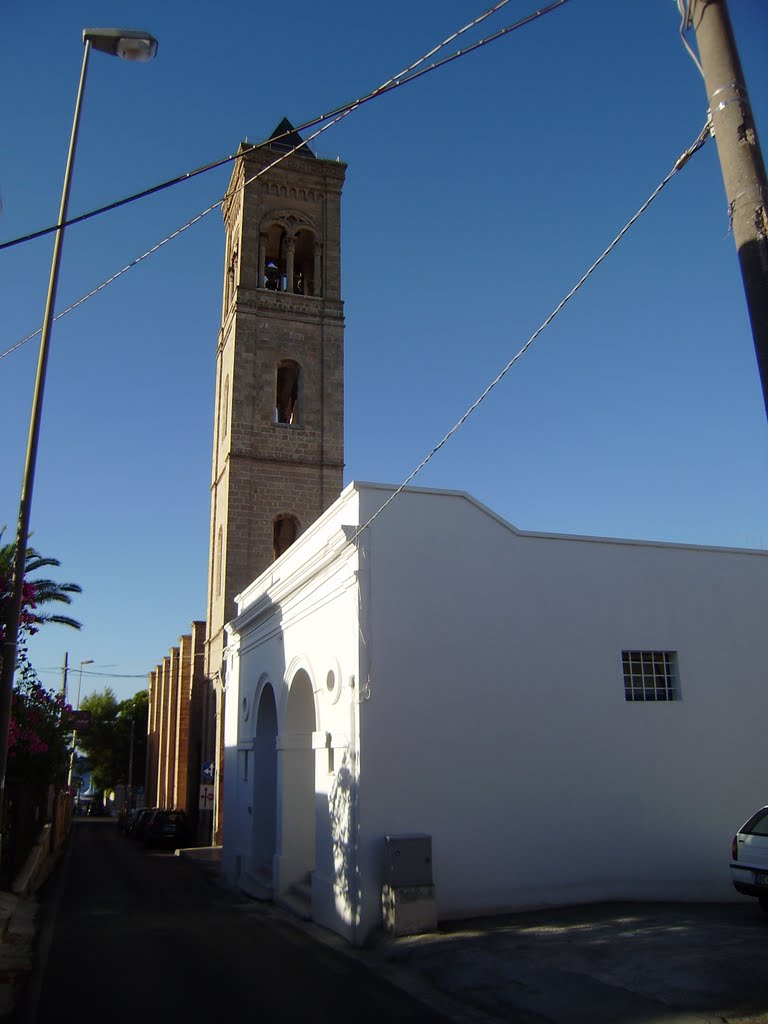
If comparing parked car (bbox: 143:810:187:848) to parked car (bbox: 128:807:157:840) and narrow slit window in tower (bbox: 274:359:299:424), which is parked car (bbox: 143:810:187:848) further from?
narrow slit window in tower (bbox: 274:359:299:424)

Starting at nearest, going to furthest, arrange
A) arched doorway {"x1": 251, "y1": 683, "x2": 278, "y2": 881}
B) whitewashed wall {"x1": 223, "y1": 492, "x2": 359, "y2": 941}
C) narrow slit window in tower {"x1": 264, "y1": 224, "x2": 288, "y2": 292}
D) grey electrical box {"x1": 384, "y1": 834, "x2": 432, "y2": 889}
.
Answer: grey electrical box {"x1": 384, "y1": 834, "x2": 432, "y2": 889} → whitewashed wall {"x1": 223, "y1": 492, "x2": 359, "y2": 941} → arched doorway {"x1": 251, "y1": 683, "x2": 278, "y2": 881} → narrow slit window in tower {"x1": 264, "y1": 224, "x2": 288, "y2": 292}

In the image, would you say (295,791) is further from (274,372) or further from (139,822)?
(139,822)

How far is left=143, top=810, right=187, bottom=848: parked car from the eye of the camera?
3194cm

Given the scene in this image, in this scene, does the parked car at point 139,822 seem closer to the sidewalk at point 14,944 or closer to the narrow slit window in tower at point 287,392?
the narrow slit window in tower at point 287,392

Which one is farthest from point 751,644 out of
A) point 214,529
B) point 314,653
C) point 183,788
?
point 183,788

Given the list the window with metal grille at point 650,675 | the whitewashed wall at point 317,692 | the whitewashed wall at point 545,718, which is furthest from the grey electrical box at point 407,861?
the window with metal grille at point 650,675

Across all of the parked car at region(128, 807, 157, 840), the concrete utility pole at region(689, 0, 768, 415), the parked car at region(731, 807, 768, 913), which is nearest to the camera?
the concrete utility pole at region(689, 0, 768, 415)

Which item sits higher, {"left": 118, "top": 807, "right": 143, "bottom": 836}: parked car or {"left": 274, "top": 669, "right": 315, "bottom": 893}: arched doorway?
{"left": 274, "top": 669, "right": 315, "bottom": 893}: arched doorway

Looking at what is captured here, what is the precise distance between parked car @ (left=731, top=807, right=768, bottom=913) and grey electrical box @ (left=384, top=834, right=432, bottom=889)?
12.7 ft

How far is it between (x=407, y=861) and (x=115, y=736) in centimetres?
6652

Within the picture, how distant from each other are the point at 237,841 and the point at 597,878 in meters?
9.24

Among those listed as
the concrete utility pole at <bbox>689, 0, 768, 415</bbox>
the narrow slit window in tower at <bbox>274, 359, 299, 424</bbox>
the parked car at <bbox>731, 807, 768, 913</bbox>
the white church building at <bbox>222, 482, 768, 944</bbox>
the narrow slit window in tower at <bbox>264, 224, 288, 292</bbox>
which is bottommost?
the parked car at <bbox>731, 807, 768, 913</bbox>

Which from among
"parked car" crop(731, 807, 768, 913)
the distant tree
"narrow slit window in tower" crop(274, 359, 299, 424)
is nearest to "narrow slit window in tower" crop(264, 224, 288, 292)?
"narrow slit window in tower" crop(274, 359, 299, 424)

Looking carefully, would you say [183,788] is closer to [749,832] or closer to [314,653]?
[314,653]
